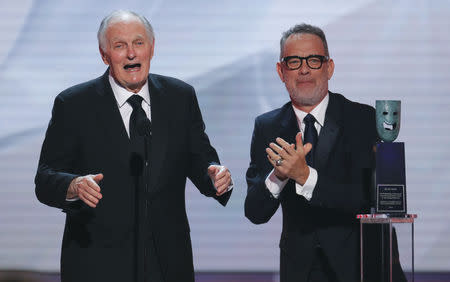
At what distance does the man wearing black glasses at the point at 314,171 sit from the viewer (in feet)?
9.48

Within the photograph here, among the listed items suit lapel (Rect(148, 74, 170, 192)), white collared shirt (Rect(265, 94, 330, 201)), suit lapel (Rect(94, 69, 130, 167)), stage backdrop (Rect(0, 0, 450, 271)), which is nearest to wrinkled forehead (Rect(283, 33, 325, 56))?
white collared shirt (Rect(265, 94, 330, 201))

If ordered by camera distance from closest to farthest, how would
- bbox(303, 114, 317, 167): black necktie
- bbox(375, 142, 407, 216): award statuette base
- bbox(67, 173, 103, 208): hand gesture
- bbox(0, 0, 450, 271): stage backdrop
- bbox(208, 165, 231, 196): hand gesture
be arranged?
bbox(375, 142, 407, 216): award statuette base < bbox(67, 173, 103, 208): hand gesture < bbox(208, 165, 231, 196): hand gesture < bbox(303, 114, 317, 167): black necktie < bbox(0, 0, 450, 271): stage backdrop

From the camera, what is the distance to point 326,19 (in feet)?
16.1

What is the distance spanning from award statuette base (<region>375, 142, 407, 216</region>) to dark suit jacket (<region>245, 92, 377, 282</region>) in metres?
0.34

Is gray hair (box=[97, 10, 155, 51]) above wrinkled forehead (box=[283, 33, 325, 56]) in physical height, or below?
above

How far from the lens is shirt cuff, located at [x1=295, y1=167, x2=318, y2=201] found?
9.23 ft

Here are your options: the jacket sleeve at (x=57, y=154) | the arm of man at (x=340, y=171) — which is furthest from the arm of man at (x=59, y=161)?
the arm of man at (x=340, y=171)

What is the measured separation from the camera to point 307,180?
2809 mm

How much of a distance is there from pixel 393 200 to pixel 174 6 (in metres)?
2.88

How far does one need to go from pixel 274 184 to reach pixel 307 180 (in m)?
0.19

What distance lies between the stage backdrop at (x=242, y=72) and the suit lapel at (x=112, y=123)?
1.92 meters

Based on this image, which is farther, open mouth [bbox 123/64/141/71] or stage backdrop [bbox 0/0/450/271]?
stage backdrop [bbox 0/0/450/271]

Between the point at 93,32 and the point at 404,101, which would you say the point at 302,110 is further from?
the point at 93,32

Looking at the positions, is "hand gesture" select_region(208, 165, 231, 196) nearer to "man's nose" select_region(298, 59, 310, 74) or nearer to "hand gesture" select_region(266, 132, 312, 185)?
"hand gesture" select_region(266, 132, 312, 185)
